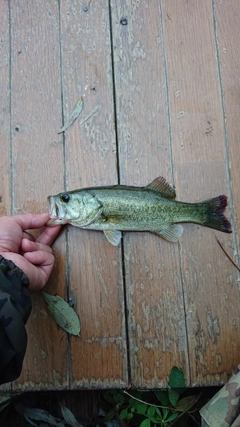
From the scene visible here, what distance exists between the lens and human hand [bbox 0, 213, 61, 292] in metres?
2.62

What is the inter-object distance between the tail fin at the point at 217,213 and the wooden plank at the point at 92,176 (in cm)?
68

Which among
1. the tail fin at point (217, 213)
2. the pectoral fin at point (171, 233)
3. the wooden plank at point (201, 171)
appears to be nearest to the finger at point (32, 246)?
the pectoral fin at point (171, 233)

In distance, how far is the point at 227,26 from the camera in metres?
3.25

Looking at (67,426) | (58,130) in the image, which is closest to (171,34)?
(58,130)

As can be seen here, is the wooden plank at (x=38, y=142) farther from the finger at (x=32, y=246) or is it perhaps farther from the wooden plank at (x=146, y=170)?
the wooden plank at (x=146, y=170)

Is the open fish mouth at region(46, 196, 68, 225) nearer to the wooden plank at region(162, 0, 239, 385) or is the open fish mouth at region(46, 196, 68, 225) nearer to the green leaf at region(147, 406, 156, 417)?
the wooden plank at region(162, 0, 239, 385)

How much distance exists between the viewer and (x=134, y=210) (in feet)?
9.28

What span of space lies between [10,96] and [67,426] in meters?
2.52

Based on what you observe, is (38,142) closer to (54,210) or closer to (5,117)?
(5,117)

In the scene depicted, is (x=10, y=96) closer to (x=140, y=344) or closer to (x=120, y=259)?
(x=120, y=259)

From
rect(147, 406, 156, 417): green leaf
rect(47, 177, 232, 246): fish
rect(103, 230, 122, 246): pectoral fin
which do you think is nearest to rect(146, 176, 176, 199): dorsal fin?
rect(47, 177, 232, 246): fish

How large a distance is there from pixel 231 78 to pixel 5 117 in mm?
1740

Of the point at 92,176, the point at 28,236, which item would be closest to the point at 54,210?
the point at 28,236

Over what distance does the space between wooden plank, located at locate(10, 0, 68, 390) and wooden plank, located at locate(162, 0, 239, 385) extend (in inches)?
34.4
